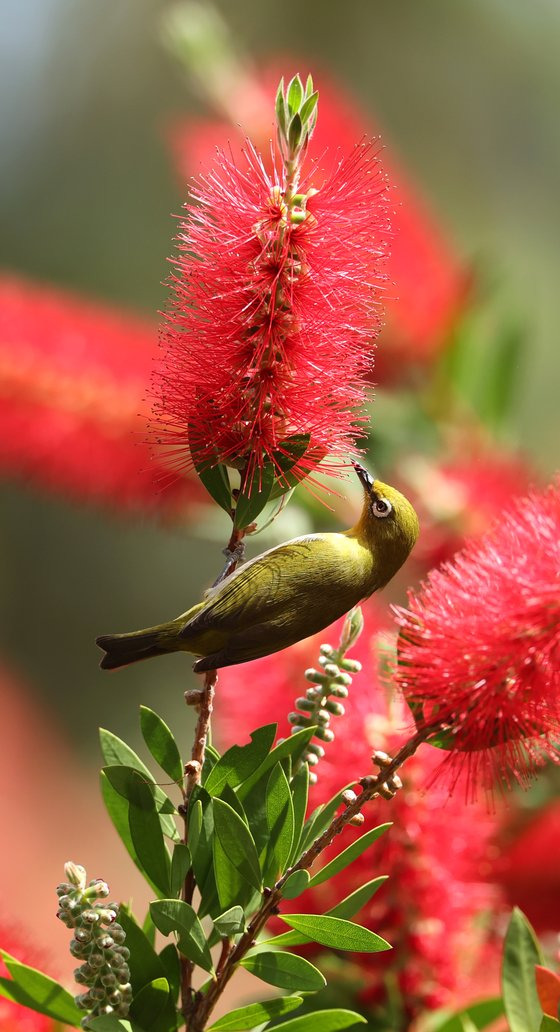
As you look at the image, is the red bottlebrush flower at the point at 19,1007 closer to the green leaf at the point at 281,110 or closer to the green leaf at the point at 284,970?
the green leaf at the point at 284,970

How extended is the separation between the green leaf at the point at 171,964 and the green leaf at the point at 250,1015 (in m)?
0.02

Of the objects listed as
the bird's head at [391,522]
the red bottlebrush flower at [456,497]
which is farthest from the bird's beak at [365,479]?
the red bottlebrush flower at [456,497]

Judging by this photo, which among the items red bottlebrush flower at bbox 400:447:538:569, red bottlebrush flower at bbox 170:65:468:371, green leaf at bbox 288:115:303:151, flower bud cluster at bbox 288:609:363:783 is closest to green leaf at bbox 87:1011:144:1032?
flower bud cluster at bbox 288:609:363:783

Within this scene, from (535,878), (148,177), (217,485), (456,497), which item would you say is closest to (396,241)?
(456,497)

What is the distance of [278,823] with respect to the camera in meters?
0.43

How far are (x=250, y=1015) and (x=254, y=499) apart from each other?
20cm

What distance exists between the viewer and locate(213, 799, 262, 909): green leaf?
0.39 meters

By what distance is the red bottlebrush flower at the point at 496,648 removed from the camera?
0.42 m

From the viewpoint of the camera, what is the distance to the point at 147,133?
2.59m

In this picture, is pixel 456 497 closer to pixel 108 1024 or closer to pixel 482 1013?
pixel 482 1013

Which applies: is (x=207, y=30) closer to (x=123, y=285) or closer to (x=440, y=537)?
(x=440, y=537)

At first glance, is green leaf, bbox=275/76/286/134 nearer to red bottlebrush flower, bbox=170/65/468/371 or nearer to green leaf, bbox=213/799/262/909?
green leaf, bbox=213/799/262/909

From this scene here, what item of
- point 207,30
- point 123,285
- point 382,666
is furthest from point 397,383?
point 123,285

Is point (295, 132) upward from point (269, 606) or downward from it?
upward
